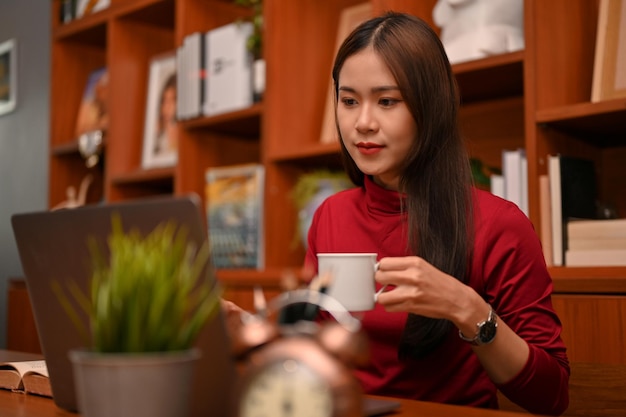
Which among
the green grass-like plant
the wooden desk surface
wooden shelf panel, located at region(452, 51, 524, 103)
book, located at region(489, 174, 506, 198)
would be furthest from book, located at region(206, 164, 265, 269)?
the green grass-like plant

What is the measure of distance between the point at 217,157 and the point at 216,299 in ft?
7.79

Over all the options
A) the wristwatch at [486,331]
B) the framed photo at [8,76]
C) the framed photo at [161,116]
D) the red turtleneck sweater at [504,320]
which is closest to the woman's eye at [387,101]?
the red turtleneck sweater at [504,320]

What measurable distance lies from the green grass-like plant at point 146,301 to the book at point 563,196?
4.47 ft

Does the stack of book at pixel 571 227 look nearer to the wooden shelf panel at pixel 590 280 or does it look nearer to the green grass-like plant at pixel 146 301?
the wooden shelf panel at pixel 590 280

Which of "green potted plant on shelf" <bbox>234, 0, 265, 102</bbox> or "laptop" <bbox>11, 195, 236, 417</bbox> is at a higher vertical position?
"green potted plant on shelf" <bbox>234, 0, 265, 102</bbox>

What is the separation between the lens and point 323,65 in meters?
2.72

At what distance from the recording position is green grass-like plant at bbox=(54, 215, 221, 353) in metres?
0.64

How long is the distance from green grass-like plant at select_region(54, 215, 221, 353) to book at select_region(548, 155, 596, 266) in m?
1.36

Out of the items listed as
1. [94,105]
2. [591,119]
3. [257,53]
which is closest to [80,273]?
[591,119]

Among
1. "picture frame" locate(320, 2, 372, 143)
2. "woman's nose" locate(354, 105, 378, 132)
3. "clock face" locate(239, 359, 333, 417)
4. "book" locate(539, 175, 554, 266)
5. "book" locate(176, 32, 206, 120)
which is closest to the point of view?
"clock face" locate(239, 359, 333, 417)

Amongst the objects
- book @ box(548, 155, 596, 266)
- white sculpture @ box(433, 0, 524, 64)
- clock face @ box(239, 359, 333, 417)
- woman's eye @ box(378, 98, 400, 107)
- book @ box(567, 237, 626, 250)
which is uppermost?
white sculpture @ box(433, 0, 524, 64)

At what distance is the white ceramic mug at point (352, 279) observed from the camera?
95 centimetres

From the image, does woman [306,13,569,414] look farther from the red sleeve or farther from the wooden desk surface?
the wooden desk surface

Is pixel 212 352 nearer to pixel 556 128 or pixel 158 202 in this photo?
pixel 158 202
